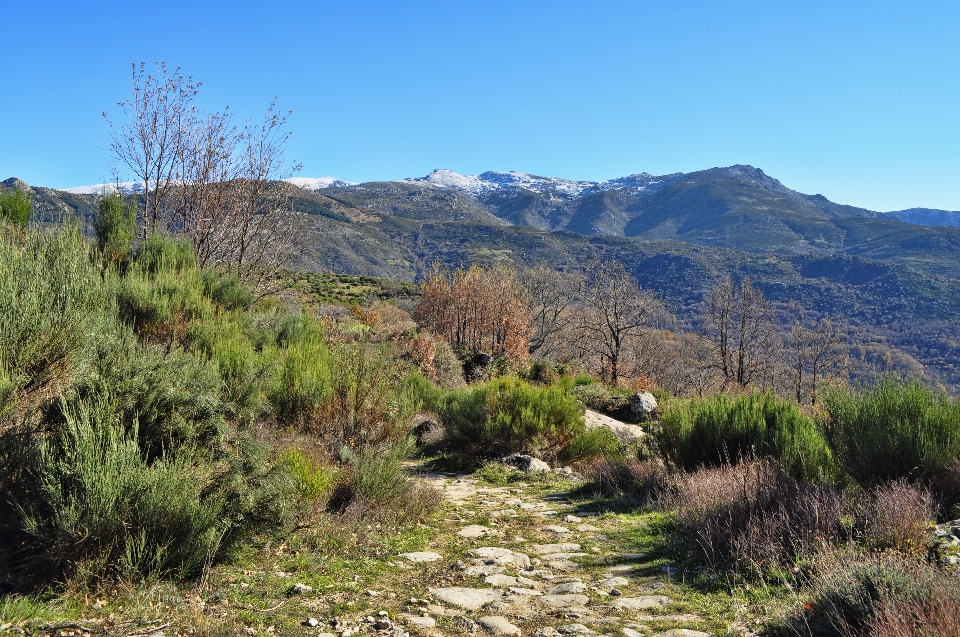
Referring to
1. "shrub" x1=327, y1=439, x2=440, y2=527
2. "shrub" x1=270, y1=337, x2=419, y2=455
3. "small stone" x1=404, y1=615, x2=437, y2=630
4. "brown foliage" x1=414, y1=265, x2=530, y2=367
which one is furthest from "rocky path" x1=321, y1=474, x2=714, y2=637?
"brown foliage" x1=414, y1=265, x2=530, y2=367

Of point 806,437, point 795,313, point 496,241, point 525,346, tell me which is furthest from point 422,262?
point 806,437

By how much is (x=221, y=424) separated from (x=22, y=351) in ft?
4.12

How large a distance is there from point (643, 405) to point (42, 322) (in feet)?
37.5

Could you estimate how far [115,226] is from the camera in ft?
28.6

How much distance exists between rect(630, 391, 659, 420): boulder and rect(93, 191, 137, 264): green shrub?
1009 cm

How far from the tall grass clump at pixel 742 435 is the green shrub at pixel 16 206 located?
8850 mm

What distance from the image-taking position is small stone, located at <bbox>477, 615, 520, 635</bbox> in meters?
3.15

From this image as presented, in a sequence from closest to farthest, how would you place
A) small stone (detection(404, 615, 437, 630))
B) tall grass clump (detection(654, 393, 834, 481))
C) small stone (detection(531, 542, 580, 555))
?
Answer: small stone (detection(404, 615, 437, 630)) < small stone (detection(531, 542, 580, 555)) < tall grass clump (detection(654, 393, 834, 481))

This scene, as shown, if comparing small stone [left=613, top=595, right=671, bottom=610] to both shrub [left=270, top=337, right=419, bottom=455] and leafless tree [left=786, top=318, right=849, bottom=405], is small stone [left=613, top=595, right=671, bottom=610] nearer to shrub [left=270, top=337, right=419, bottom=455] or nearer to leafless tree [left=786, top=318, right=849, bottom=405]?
shrub [left=270, top=337, right=419, bottom=455]

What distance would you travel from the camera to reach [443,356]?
1836 cm

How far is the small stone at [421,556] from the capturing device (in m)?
4.40

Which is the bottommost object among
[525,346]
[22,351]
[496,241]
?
[525,346]

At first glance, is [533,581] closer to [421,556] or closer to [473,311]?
[421,556]

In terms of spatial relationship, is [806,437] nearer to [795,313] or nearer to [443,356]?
[443,356]
